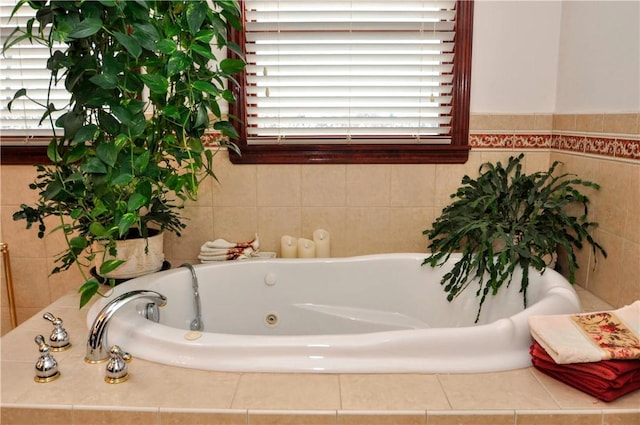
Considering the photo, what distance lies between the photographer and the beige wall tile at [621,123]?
75.4 inches

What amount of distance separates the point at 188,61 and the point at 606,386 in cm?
156

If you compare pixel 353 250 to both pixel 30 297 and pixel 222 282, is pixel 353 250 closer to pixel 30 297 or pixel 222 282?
pixel 222 282

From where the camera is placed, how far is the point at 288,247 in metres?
2.58

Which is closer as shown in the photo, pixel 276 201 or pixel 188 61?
pixel 188 61

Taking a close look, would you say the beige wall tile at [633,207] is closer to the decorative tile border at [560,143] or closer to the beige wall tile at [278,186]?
the decorative tile border at [560,143]

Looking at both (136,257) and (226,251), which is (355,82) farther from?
(136,257)

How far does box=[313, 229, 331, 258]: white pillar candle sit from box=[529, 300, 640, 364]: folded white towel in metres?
1.16

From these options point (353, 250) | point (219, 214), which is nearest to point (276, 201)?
point (219, 214)

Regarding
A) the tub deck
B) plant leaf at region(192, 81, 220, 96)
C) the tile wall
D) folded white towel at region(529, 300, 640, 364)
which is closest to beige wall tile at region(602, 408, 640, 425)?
the tub deck

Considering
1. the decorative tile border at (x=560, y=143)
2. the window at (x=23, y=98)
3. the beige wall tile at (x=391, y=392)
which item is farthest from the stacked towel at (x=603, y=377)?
the window at (x=23, y=98)

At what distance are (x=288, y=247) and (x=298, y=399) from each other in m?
1.23

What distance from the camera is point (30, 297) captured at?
9.08 feet

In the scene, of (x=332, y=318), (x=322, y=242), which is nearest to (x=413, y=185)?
(x=322, y=242)

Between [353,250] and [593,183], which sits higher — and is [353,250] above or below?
below
